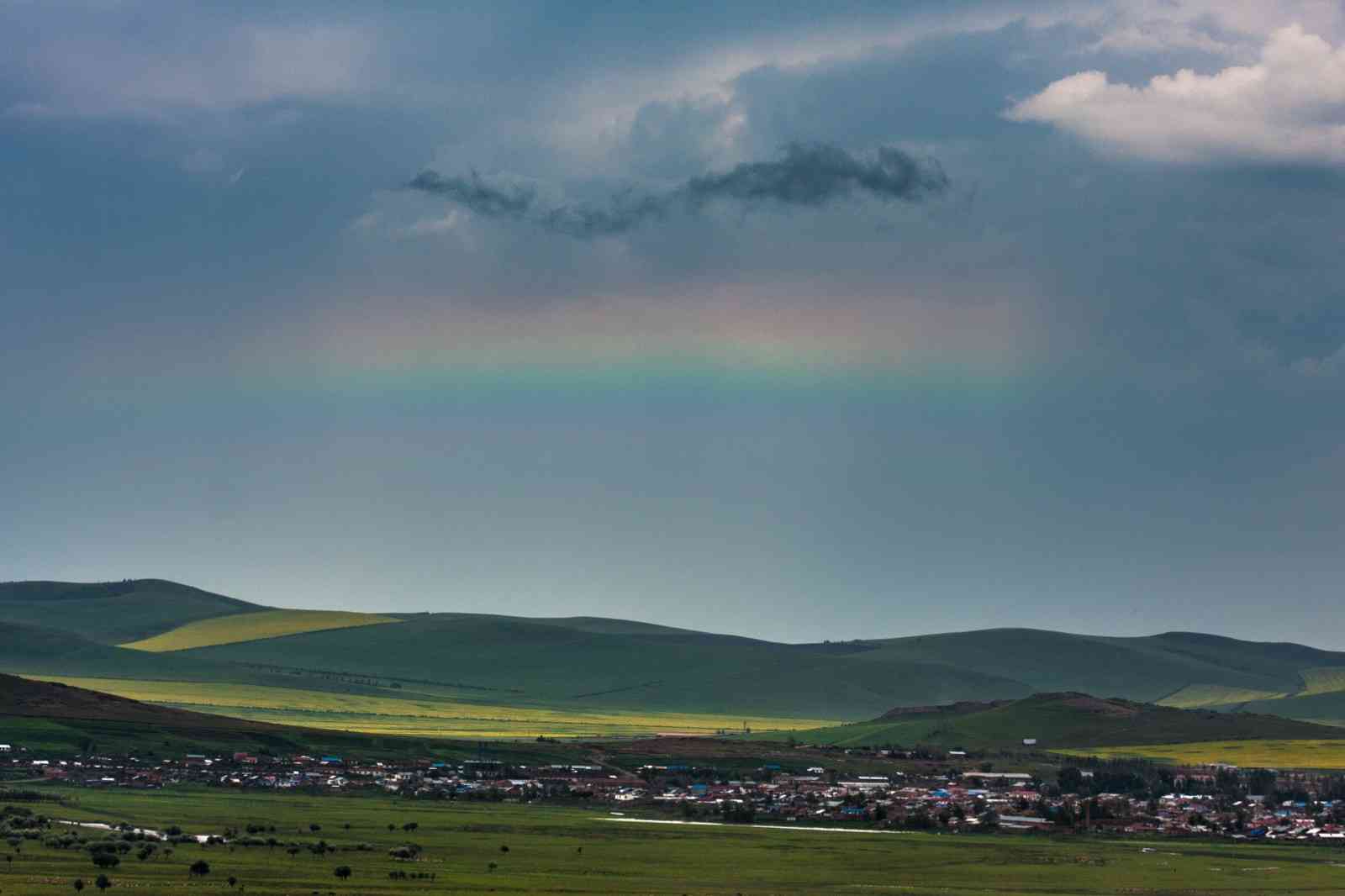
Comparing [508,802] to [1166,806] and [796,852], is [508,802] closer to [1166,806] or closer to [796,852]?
[796,852]

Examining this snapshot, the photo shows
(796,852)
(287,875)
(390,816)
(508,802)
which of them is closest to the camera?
(287,875)

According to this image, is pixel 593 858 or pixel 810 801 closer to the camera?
pixel 593 858

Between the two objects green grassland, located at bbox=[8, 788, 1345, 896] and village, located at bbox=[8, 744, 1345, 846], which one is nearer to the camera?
green grassland, located at bbox=[8, 788, 1345, 896]

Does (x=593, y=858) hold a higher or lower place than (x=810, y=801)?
lower

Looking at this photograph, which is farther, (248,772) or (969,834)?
(248,772)

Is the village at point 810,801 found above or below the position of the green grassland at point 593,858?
above

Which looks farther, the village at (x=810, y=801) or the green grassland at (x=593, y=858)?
the village at (x=810, y=801)

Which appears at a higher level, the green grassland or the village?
the village

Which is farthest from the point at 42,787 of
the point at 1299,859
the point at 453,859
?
the point at 1299,859
